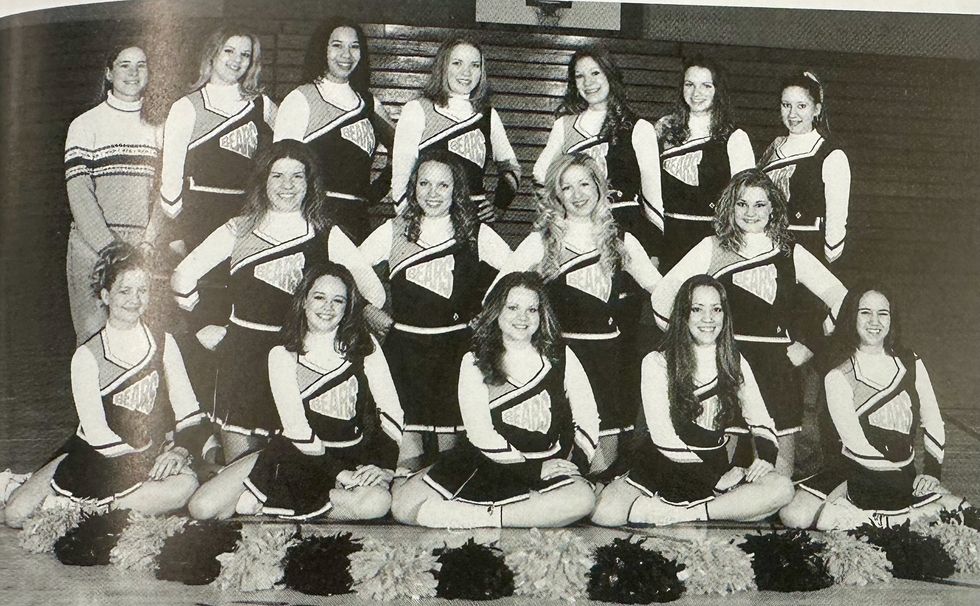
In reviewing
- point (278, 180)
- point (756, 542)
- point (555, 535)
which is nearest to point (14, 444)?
point (278, 180)

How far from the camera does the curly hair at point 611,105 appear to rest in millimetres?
2398

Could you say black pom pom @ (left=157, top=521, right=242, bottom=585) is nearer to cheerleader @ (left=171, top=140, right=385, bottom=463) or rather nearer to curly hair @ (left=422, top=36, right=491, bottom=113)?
cheerleader @ (left=171, top=140, right=385, bottom=463)

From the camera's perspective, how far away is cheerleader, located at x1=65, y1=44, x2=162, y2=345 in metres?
2.35

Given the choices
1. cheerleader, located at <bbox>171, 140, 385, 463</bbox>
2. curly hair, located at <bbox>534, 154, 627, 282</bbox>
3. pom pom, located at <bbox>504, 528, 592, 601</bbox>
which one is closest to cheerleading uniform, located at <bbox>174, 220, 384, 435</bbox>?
cheerleader, located at <bbox>171, 140, 385, 463</bbox>

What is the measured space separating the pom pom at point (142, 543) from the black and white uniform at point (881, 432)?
156cm

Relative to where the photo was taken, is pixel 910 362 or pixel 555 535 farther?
pixel 910 362

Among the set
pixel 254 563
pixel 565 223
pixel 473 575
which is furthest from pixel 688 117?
pixel 254 563

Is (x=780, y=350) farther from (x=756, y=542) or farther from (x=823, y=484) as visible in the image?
(x=756, y=542)

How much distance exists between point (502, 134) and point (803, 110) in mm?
787

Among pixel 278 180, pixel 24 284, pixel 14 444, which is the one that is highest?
pixel 278 180

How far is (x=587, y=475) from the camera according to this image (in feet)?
7.88

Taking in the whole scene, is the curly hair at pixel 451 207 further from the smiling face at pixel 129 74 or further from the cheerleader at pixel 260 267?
the smiling face at pixel 129 74

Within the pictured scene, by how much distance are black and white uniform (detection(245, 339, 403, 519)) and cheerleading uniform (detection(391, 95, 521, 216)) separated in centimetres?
46

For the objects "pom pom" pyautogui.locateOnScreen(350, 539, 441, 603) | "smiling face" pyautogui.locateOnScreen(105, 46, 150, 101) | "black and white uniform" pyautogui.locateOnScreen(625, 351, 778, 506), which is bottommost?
"pom pom" pyautogui.locateOnScreen(350, 539, 441, 603)
